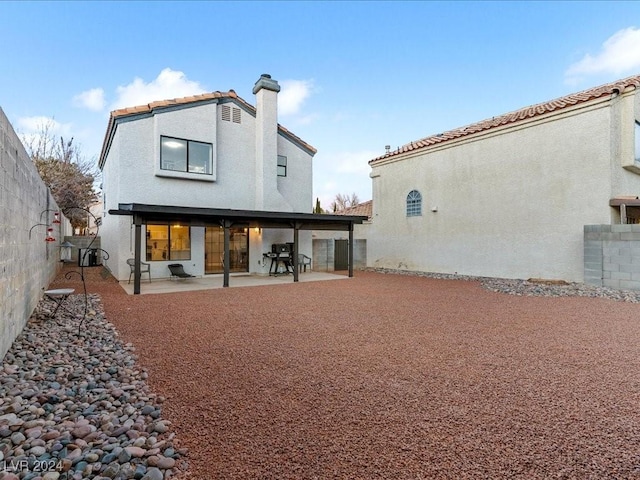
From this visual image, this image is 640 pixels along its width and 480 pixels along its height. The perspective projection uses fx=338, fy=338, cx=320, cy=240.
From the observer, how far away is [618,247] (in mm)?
9320

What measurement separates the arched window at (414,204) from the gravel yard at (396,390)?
8.59m

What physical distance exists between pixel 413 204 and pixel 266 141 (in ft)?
22.7

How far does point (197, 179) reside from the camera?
39.8ft

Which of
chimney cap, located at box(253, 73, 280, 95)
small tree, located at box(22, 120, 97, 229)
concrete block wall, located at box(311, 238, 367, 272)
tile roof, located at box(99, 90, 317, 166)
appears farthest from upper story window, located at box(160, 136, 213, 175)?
small tree, located at box(22, 120, 97, 229)

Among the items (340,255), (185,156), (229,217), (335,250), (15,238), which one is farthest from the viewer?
(340,255)

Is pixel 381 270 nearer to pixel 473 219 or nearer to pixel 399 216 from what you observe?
pixel 399 216

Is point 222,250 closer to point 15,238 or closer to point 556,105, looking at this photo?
point 15,238

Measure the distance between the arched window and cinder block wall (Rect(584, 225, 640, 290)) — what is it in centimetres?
611

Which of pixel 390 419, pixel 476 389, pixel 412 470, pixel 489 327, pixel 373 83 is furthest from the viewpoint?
pixel 373 83

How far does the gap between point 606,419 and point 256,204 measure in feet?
39.6

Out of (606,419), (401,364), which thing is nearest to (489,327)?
(401,364)

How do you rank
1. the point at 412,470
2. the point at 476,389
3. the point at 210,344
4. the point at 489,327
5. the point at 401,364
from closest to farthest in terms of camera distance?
the point at 412,470 → the point at 476,389 → the point at 401,364 → the point at 210,344 → the point at 489,327

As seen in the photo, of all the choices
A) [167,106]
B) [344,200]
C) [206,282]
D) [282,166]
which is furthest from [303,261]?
[344,200]

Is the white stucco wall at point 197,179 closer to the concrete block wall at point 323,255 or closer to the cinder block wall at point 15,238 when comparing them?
the concrete block wall at point 323,255
